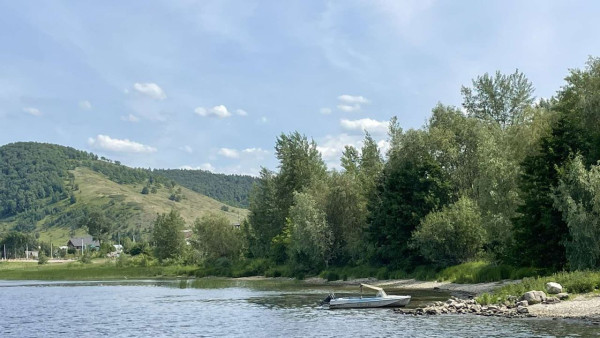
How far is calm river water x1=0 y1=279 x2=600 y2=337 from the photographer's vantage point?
1467 inches

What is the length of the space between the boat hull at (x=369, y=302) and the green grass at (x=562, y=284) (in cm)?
728

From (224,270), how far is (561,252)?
83.9 metres

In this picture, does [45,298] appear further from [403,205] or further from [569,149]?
[569,149]

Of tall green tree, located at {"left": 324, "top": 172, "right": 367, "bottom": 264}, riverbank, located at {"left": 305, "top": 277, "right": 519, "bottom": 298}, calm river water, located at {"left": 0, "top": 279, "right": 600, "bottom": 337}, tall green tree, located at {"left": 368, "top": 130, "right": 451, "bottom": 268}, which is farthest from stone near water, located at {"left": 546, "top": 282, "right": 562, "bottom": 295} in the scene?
tall green tree, located at {"left": 324, "top": 172, "right": 367, "bottom": 264}

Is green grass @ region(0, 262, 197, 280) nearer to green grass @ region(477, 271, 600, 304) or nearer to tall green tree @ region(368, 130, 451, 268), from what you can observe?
tall green tree @ region(368, 130, 451, 268)

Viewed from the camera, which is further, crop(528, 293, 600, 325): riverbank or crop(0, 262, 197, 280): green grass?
crop(0, 262, 197, 280): green grass

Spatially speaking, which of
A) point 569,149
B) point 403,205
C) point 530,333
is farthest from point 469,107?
point 530,333

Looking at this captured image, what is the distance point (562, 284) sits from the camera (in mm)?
45000

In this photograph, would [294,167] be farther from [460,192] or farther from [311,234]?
[460,192]

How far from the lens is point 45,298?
255 feet

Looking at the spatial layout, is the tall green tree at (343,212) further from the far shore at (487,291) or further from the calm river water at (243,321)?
the calm river water at (243,321)

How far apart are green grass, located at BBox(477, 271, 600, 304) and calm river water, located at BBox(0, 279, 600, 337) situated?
18.4 feet

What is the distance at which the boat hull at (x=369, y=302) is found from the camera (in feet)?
171

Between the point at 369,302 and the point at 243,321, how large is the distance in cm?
1174
